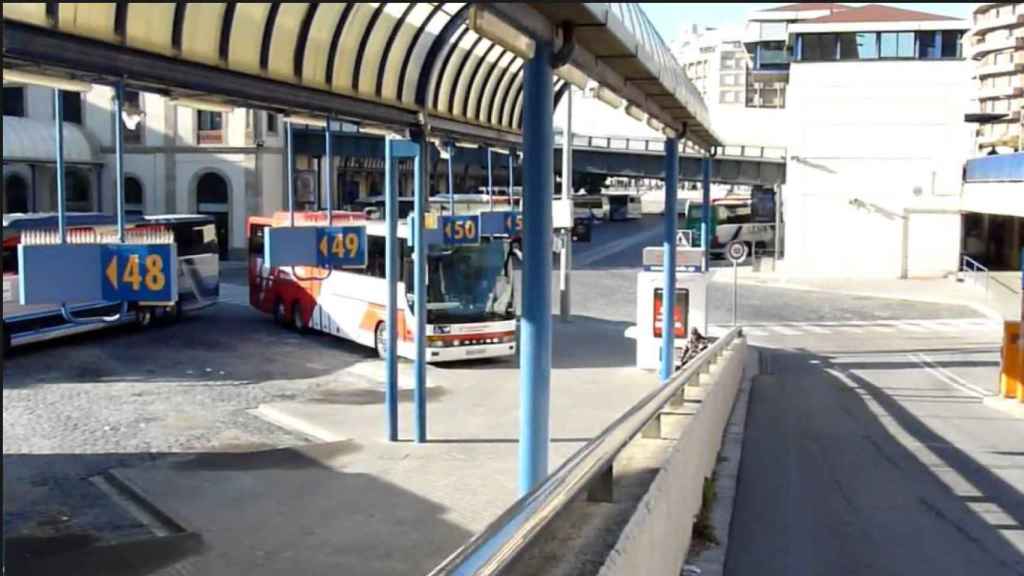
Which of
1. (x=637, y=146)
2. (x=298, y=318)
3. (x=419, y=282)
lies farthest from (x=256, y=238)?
(x=637, y=146)

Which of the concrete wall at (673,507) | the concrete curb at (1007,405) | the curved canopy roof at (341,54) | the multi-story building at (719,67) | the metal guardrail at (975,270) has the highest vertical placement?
the multi-story building at (719,67)

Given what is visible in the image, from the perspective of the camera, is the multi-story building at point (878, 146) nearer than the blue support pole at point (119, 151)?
No

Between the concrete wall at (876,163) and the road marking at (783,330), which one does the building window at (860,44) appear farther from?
the road marking at (783,330)

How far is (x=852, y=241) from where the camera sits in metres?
48.7

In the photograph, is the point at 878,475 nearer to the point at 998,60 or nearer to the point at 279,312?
the point at 279,312

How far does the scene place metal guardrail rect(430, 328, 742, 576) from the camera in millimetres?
3621

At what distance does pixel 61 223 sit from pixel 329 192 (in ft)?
20.6

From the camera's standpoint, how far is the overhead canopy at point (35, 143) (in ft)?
110

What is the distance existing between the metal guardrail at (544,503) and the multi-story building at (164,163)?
110ft

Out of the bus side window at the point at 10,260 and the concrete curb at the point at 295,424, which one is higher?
the bus side window at the point at 10,260

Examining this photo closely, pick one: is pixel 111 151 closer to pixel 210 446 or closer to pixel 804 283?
pixel 804 283

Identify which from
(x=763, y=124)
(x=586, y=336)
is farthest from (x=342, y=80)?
(x=763, y=124)

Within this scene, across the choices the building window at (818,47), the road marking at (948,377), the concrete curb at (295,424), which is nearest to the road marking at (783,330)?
the road marking at (948,377)

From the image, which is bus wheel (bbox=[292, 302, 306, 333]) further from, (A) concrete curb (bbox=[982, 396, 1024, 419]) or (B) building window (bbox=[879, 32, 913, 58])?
(B) building window (bbox=[879, 32, 913, 58])
